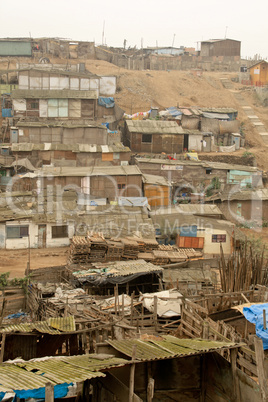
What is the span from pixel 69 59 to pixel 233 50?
19.4m

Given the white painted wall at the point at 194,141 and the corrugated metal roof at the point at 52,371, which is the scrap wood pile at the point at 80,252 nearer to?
the corrugated metal roof at the point at 52,371

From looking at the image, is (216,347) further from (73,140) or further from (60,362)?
(73,140)

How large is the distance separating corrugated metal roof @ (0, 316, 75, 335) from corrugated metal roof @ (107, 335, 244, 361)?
1955 mm

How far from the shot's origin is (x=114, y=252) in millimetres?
21406

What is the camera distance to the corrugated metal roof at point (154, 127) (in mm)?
35656

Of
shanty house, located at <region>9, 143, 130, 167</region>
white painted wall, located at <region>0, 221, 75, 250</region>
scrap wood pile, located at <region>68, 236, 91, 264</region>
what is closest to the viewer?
scrap wood pile, located at <region>68, 236, 91, 264</region>

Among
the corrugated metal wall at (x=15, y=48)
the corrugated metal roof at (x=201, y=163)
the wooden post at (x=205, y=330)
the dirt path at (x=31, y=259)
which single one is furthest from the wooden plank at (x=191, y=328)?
the corrugated metal wall at (x=15, y=48)

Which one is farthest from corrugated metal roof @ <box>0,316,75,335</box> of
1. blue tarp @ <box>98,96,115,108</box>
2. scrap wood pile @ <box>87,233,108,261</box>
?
blue tarp @ <box>98,96,115,108</box>

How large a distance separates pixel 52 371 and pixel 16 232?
1852 cm

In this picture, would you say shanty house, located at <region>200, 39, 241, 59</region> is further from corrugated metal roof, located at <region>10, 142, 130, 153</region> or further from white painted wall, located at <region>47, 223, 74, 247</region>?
white painted wall, located at <region>47, 223, 74, 247</region>

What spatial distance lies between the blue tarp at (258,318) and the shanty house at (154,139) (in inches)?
1008

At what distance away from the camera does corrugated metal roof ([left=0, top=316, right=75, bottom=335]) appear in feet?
30.4

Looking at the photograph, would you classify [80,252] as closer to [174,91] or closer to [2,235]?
[2,235]

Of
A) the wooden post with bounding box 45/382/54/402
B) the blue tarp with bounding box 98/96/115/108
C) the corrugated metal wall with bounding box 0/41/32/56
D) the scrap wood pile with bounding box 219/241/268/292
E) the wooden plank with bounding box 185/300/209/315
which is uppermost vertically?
the corrugated metal wall with bounding box 0/41/32/56
